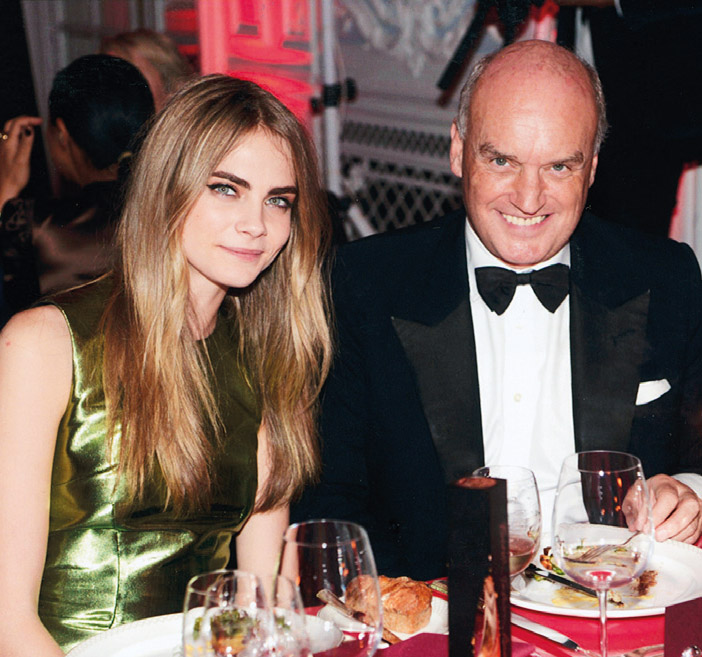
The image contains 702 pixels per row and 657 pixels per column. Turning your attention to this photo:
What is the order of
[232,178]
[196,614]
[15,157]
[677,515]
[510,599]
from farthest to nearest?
1. [15,157]
2. [232,178]
3. [677,515]
4. [510,599]
5. [196,614]

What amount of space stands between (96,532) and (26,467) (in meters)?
0.24

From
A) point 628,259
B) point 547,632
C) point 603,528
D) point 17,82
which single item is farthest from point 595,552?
point 17,82

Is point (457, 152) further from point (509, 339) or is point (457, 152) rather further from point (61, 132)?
point (61, 132)

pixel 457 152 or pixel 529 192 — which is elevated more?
pixel 457 152

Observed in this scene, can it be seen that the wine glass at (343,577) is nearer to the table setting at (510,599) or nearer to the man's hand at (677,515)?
the table setting at (510,599)

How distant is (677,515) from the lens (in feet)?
5.69

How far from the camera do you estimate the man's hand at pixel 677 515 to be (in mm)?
1717

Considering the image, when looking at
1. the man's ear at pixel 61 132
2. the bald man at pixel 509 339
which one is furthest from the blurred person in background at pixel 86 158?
the bald man at pixel 509 339

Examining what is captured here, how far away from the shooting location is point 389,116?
5.71m

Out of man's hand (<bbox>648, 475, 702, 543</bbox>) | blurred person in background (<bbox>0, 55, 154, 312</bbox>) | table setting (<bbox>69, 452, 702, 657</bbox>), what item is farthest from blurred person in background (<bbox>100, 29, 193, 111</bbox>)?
table setting (<bbox>69, 452, 702, 657</bbox>)

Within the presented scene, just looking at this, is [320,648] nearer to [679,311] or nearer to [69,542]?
[69,542]

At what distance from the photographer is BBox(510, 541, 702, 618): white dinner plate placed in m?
1.43

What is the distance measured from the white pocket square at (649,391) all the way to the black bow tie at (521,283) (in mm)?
283

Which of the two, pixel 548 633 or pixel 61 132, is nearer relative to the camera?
pixel 548 633
